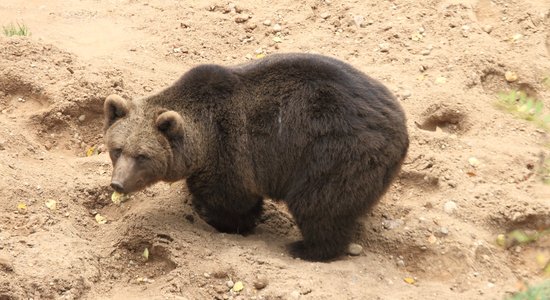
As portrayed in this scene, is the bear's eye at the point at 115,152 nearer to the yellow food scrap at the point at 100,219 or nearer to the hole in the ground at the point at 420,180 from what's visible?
the yellow food scrap at the point at 100,219

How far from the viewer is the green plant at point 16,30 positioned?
971cm

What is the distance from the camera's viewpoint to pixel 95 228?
25.1ft

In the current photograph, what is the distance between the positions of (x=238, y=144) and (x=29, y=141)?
2.64 metres

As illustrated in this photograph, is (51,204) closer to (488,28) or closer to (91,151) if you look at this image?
(91,151)

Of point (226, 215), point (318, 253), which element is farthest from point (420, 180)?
point (226, 215)

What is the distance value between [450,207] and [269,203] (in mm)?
2015

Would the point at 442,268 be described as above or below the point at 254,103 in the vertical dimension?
below

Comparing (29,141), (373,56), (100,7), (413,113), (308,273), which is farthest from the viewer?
(100,7)

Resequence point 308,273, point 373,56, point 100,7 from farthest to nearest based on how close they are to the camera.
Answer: point 100,7 → point 373,56 → point 308,273

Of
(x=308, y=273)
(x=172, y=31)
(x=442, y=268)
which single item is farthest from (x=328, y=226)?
(x=172, y=31)

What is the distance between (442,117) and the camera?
358 inches

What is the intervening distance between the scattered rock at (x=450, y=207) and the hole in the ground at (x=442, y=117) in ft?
4.54

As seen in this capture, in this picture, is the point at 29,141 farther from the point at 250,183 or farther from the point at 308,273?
the point at 308,273

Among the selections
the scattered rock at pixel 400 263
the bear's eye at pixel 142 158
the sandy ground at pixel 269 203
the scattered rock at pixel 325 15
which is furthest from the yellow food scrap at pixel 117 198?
the scattered rock at pixel 325 15
